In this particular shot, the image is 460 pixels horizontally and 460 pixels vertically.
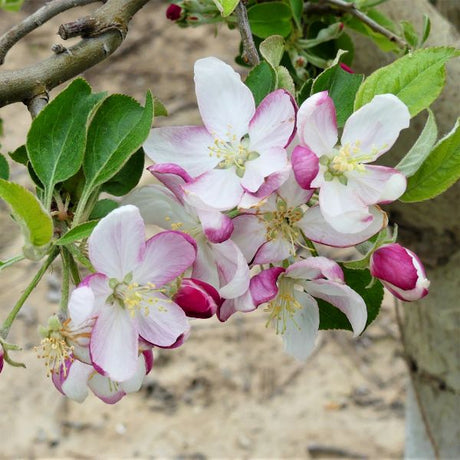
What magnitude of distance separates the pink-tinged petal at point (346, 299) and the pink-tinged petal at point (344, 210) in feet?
0.19

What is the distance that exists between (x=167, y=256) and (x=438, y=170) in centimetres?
25

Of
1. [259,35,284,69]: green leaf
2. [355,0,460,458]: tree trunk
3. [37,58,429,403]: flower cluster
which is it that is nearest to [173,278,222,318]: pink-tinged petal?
[37,58,429,403]: flower cluster

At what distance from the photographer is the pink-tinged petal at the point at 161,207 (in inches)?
29.0

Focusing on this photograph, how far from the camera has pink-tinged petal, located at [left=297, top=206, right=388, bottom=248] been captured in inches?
25.9

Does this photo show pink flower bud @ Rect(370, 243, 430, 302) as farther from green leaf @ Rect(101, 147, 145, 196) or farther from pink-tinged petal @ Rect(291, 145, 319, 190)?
green leaf @ Rect(101, 147, 145, 196)

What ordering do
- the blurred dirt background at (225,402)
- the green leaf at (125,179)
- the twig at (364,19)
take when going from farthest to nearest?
the blurred dirt background at (225,402) < the twig at (364,19) < the green leaf at (125,179)

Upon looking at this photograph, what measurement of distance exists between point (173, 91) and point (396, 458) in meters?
2.42

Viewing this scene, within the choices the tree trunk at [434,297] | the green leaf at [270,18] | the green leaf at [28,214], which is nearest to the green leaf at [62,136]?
the green leaf at [28,214]

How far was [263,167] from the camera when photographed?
26.7 inches

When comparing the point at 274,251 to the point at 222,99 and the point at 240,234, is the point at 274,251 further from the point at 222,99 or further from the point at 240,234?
the point at 222,99

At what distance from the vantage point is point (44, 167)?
767 mm

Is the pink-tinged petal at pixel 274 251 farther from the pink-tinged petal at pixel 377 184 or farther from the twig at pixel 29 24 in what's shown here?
the twig at pixel 29 24

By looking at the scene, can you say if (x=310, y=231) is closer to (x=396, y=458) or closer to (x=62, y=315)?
(x=62, y=315)

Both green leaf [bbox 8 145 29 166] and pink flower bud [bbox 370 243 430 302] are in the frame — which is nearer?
pink flower bud [bbox 370 243 430 302]
